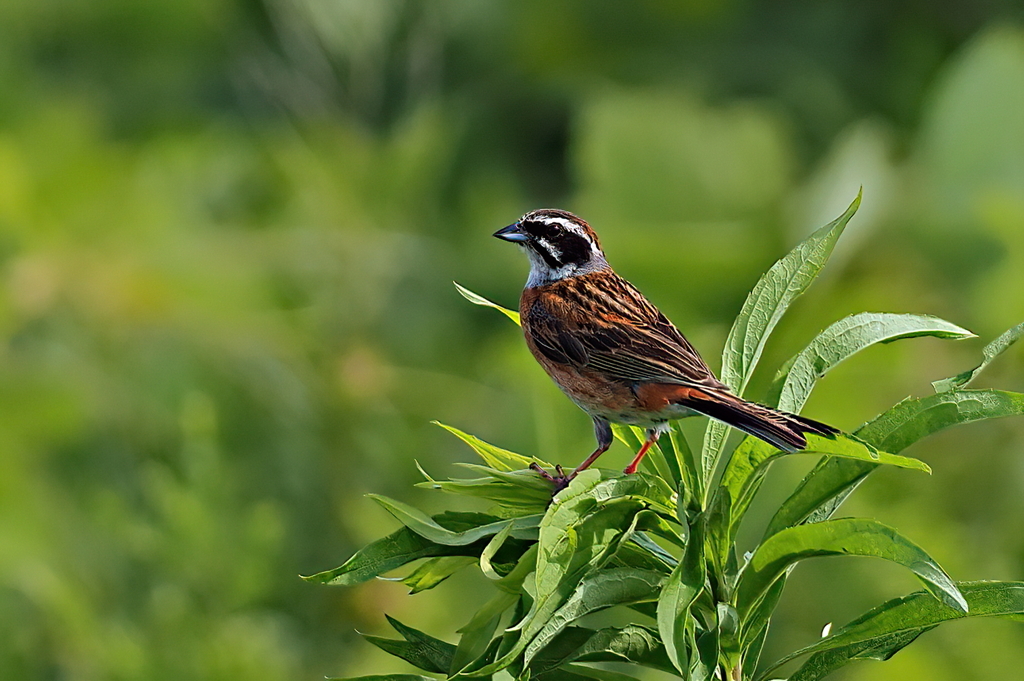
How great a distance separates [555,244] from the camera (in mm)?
1529

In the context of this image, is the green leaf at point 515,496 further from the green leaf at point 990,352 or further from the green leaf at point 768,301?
the green leaf at point 990,352

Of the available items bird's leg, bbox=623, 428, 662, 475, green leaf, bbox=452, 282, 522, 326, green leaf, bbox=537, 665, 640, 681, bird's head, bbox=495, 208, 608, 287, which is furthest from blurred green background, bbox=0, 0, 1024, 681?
green leaf, bbox=537, 665, 640, 681

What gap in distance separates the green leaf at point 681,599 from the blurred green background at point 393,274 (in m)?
1.43

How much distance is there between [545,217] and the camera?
1.50m

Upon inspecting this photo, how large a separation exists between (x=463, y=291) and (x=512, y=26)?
4654mm

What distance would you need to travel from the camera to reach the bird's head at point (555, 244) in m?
1.50

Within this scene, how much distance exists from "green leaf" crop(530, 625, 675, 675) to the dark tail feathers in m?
0.16

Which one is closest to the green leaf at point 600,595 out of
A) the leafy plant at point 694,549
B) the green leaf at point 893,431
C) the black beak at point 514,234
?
the leafy plant at point 694,549

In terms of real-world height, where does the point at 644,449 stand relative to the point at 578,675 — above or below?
above

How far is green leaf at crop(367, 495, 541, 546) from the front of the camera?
84cm

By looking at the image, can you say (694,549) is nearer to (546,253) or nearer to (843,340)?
(843,340)

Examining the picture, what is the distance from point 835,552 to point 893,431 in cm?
9

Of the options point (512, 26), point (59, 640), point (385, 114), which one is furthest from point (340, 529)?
point (512, 26)

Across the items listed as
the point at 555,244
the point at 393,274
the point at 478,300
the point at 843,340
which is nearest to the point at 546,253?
the point at 555,244
